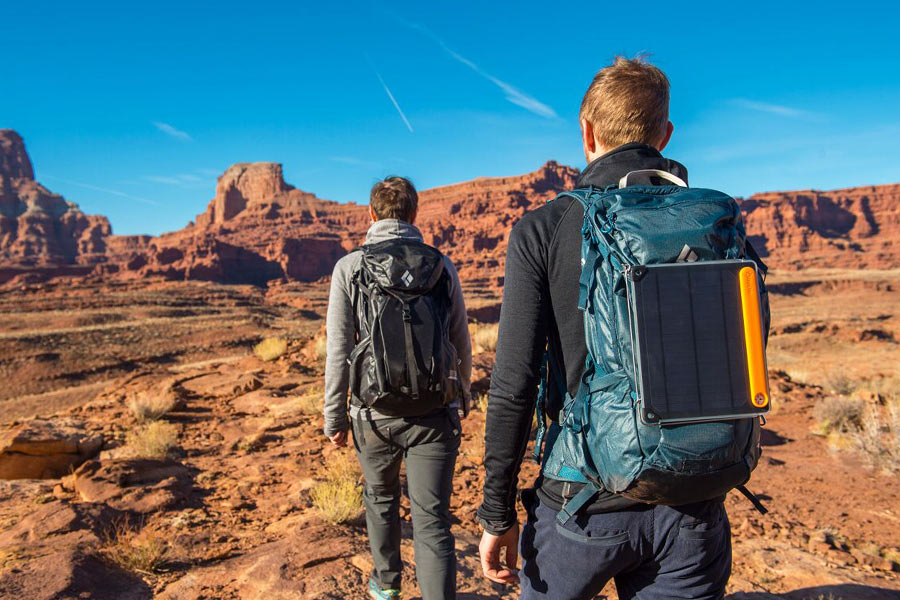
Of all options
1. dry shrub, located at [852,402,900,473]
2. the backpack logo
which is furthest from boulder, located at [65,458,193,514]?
dry shrub, located at [852,402,900,473]

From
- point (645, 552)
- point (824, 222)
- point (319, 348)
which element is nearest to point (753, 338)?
point (645, 552)

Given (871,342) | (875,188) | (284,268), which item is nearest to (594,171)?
(871,342)

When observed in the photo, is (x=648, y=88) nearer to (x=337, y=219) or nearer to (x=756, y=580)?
(x=756, y=580)

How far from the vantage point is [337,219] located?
107 meters

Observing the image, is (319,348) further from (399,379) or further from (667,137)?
(667,137)

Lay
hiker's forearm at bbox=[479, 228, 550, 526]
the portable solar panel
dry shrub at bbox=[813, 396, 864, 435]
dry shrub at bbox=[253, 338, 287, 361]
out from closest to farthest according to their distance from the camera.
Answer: the portable solar panel < hiker's forearm at bbox=[479, 228, 550, 526] < dry shrub at bbox=[813, 396, 864, 435] < dry shrub at bbox=[253, 338, 287, 361]

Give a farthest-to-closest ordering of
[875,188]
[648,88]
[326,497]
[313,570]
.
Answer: [875,188]
[326,497]
[313,570]
[648,88]

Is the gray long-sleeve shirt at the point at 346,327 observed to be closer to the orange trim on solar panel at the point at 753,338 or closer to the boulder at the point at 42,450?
the orange trim on solar panel at the point at 753,338

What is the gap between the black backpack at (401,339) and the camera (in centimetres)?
225

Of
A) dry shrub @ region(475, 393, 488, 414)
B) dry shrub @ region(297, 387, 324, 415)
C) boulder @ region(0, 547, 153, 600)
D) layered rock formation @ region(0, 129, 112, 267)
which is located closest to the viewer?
boulder @ region(0, 547, 153, 600)

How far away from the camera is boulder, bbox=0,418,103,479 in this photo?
5191mm

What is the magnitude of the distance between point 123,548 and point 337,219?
10758 centimetres

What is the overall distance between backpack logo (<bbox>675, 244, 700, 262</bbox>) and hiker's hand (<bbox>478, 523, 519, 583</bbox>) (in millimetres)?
820

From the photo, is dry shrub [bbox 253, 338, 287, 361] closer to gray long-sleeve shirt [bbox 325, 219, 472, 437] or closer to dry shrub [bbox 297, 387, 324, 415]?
dry shrub [bbox 297, 387, 324, 415]
